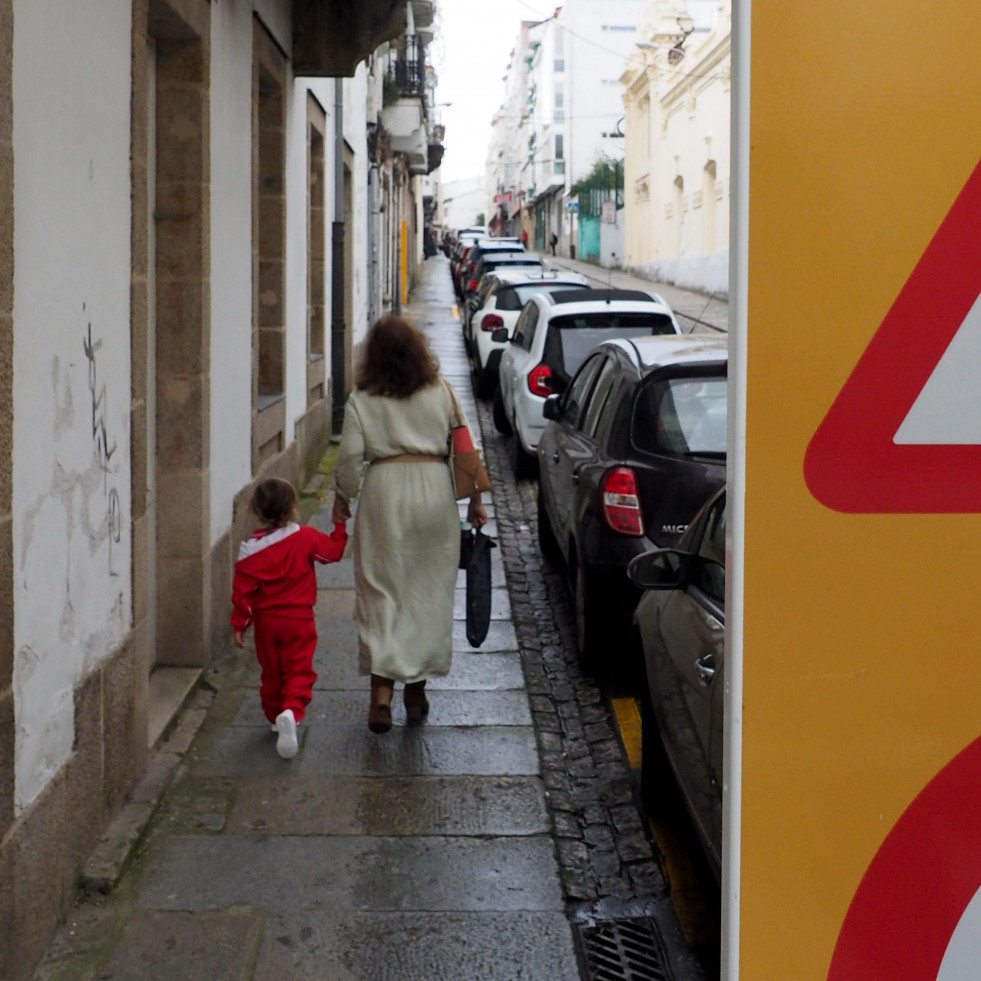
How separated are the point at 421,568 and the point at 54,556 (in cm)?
225

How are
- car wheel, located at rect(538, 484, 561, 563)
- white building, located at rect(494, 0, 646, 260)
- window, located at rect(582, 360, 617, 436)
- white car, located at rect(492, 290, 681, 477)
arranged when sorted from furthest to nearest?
white building, located at rect(494, 0, 646, 260), white car, located at rect(492, 290, 681, 477), car wheel, located at rect(538, 484, 561, 563), window, located at rect(582, 360, 617, 436)

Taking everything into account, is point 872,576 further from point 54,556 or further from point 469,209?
point 469,209

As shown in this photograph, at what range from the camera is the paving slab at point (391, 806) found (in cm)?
515

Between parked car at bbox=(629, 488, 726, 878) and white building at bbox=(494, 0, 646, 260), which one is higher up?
white building at bbox=(494, 0, 646, 260)

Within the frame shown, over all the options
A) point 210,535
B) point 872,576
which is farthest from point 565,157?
point 872,576

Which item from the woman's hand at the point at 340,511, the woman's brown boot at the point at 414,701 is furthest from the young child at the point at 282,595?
the woman's brown boot at the point at 414,701

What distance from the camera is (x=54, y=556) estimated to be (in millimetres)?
4219

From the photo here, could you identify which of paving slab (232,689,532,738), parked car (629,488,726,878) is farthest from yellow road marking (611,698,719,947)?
paving slab (232,689,532,738)

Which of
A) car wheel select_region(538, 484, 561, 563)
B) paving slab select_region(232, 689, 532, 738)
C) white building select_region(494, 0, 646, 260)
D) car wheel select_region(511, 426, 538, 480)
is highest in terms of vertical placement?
white building select_region(494, 0, 646, 260)

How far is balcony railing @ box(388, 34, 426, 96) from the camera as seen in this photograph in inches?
1033

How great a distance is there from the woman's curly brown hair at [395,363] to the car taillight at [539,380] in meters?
6.38

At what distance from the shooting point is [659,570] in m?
4.54

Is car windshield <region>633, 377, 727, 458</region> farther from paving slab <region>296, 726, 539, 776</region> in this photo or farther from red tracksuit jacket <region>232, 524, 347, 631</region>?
red tracksuit jacket <region>232, 524, 347, 631</region>

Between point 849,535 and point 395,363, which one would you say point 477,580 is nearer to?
point 395,363
